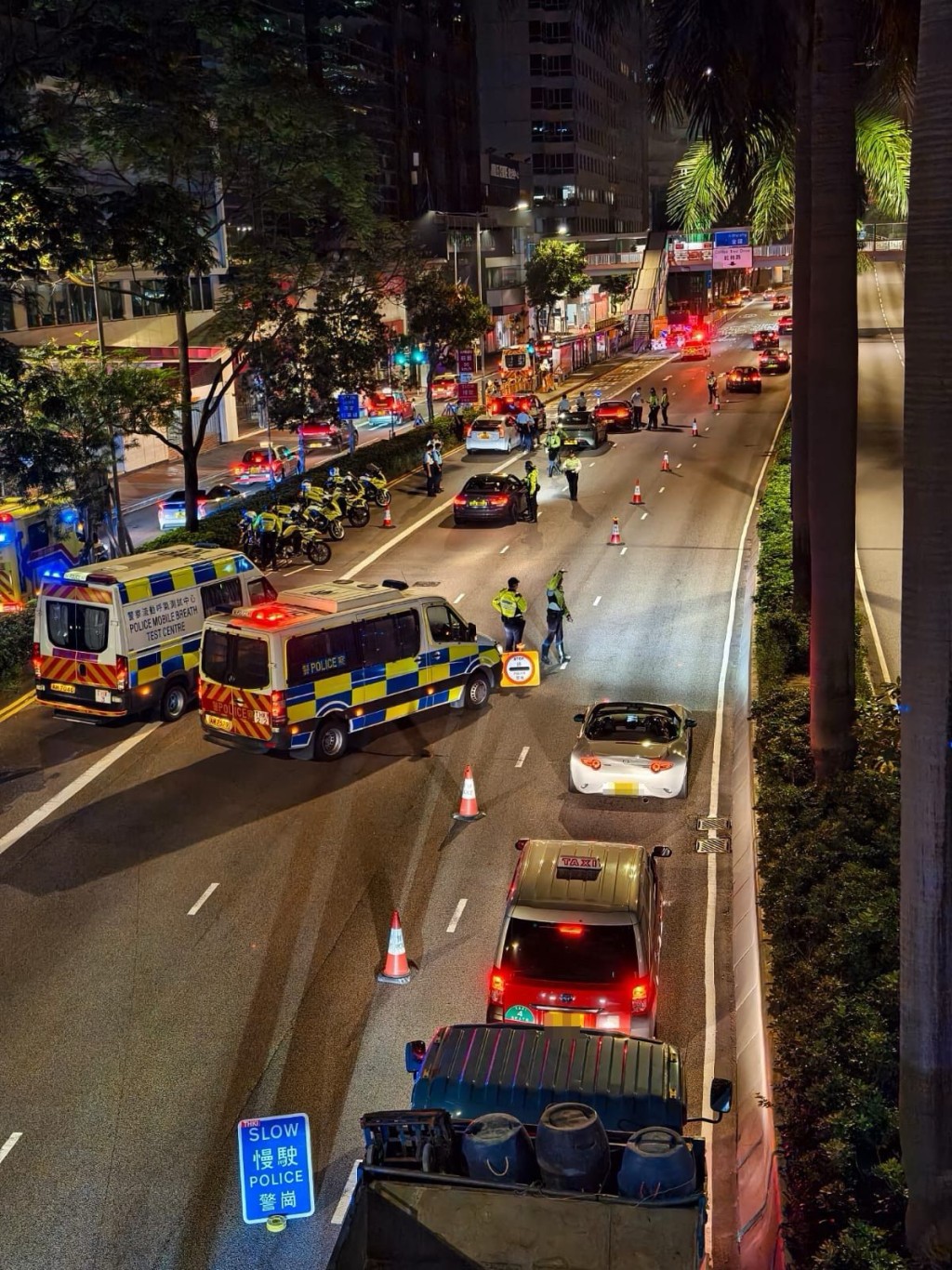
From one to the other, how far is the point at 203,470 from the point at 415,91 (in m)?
74.0

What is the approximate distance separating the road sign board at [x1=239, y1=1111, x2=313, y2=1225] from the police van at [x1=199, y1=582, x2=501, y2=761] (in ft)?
33.3

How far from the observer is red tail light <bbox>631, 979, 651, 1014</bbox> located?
11.5 meters

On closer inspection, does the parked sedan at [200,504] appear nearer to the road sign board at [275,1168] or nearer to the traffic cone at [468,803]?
the traffic cone at [468,803]

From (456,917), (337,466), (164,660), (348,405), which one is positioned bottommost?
(456,917)

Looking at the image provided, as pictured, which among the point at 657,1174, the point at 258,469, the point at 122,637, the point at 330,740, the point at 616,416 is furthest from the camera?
the point at 616,416

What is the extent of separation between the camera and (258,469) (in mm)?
52781

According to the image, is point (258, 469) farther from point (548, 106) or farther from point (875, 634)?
point (548, 106)

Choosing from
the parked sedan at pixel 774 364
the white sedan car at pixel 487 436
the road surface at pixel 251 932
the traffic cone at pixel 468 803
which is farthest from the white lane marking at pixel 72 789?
the parked sedan at pixel 774 364

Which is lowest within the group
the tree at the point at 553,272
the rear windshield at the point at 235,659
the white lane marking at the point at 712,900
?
the white lane marking at the point at 712,900

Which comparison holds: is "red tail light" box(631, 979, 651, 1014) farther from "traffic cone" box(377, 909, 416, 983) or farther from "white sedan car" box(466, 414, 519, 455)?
"white sedan car" box(466, 414, 519, 455)

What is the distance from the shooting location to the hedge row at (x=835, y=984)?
27.6 ft

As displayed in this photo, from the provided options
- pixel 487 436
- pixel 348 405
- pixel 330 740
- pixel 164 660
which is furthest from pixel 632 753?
pixel 487 436

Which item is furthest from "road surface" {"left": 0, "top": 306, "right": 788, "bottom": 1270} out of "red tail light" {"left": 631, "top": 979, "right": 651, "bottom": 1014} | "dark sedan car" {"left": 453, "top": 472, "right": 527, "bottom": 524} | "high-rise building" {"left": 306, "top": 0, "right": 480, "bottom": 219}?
"high-rise building" {"left": 306, "top": 0, "right": 480, "bottom": 219}

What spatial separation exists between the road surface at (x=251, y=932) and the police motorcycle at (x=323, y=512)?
33.9ft
